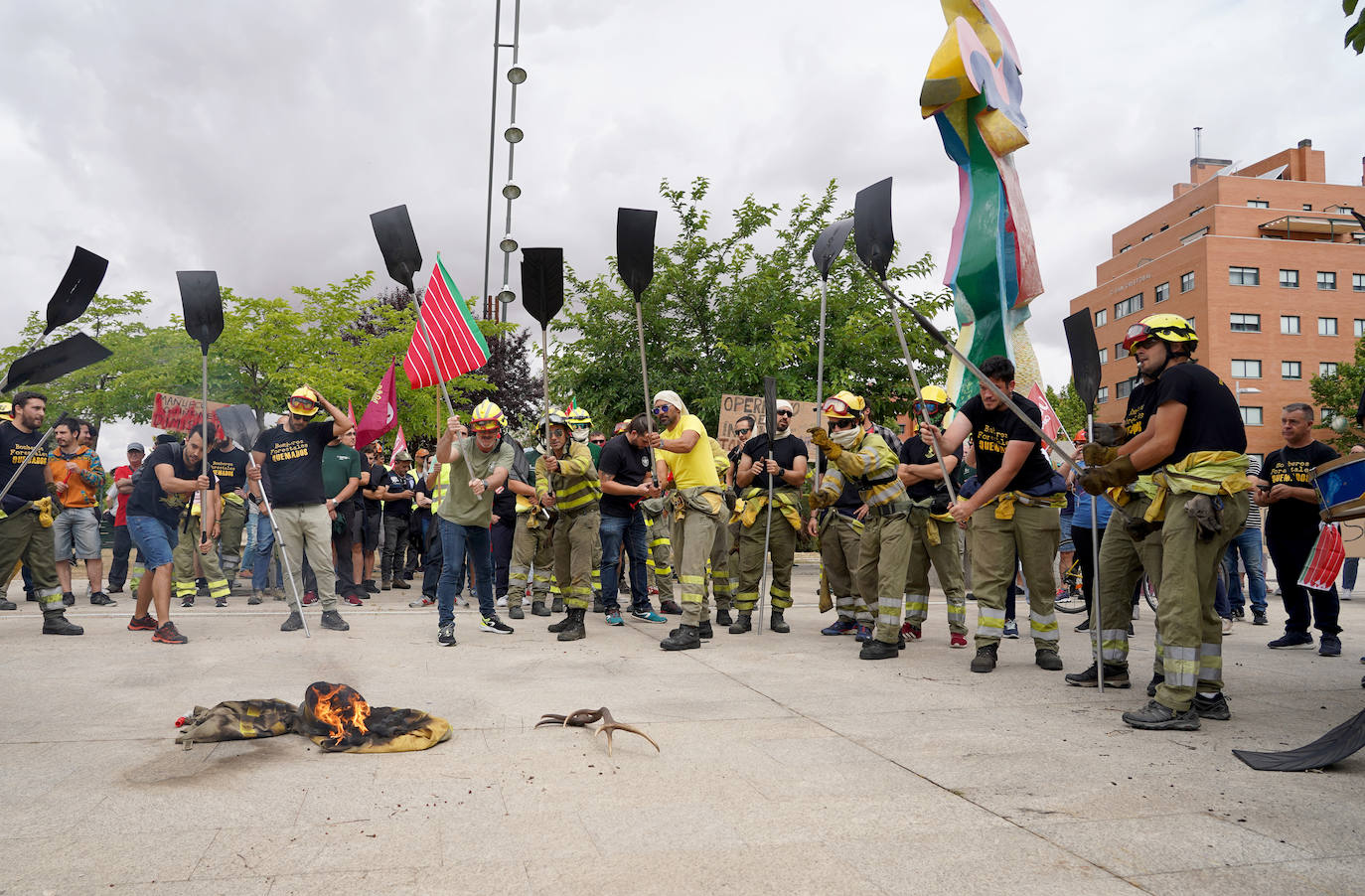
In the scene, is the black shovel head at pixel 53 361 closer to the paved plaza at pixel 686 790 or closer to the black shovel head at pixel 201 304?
the black shovel head at pixel 201 304

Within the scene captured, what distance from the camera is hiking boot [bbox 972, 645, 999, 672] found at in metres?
6.60

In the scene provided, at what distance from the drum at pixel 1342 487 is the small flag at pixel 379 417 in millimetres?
10866

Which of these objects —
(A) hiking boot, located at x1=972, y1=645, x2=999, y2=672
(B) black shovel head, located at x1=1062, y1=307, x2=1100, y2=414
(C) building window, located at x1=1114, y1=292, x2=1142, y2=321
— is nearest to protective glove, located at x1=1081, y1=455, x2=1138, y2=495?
(B) black shovel head, located at x1=1062, y1=307, x2=1100, y2=414

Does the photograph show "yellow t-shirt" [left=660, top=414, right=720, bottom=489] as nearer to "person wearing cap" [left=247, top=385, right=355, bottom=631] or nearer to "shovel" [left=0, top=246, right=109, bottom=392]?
"person wearing cap" [left=247, top=385, right=355, bottom=631]

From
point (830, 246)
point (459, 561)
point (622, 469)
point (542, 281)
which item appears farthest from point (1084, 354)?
point (459, 561)

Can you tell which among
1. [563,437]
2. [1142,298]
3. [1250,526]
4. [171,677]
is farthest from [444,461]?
[1142,298]

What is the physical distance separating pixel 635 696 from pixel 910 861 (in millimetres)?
2847

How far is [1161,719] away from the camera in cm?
487

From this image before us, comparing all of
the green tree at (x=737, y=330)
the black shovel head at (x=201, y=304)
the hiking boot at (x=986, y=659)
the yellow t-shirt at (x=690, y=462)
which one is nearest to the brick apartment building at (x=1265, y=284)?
the green tree at (x=737, y=330)

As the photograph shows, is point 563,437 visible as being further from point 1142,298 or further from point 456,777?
point 1142,298

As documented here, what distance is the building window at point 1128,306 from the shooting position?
61.7 meters

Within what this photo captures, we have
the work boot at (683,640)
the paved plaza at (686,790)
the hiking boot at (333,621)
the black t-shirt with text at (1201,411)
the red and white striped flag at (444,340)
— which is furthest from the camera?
the red and white striped flag at (444,340)

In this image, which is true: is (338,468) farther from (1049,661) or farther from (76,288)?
(1049,661)

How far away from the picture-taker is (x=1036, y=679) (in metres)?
6.35
